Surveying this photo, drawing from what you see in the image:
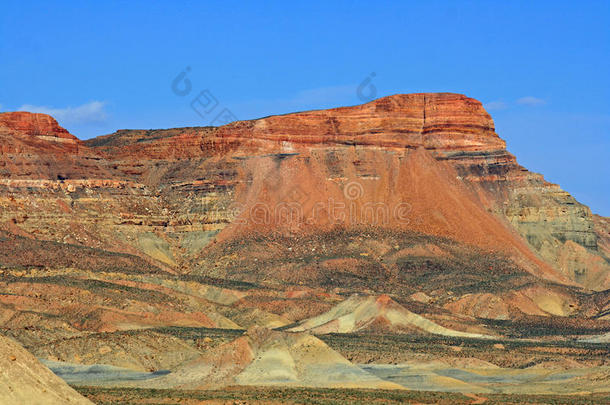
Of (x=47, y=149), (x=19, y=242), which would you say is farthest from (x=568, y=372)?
(x=47, y=149)

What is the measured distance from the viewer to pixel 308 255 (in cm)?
12912

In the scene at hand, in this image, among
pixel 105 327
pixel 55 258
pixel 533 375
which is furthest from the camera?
pixel 55 258

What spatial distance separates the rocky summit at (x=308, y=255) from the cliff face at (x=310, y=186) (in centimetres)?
26

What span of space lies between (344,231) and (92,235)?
2600 centimetres

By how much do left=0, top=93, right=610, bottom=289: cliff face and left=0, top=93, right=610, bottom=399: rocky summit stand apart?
0.26 m

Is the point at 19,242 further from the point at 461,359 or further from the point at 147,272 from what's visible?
the point at 461,359

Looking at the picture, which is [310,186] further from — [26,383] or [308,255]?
[26,383]

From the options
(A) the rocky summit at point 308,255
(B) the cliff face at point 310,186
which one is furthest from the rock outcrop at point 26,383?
(B) the cliff face at point 310,186

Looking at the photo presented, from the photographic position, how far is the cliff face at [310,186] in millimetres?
133500

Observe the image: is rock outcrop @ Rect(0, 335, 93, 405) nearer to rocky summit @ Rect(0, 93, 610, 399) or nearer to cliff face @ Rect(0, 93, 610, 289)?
rocky summit @ Rect(0, 93, 610, 399)

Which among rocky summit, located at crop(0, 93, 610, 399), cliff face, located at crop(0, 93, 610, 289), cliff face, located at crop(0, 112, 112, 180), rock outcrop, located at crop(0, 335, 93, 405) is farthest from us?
cliff face, located at crop(0, 112, 112, 180)

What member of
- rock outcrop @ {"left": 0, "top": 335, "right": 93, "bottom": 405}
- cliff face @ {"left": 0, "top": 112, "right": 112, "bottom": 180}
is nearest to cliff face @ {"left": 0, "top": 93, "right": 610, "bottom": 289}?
cliff face @ {"left": 0, "top": 112, "right": 112, "bottom": 180}

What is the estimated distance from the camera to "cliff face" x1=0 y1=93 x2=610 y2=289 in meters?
134

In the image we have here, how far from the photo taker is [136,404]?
55344mm
